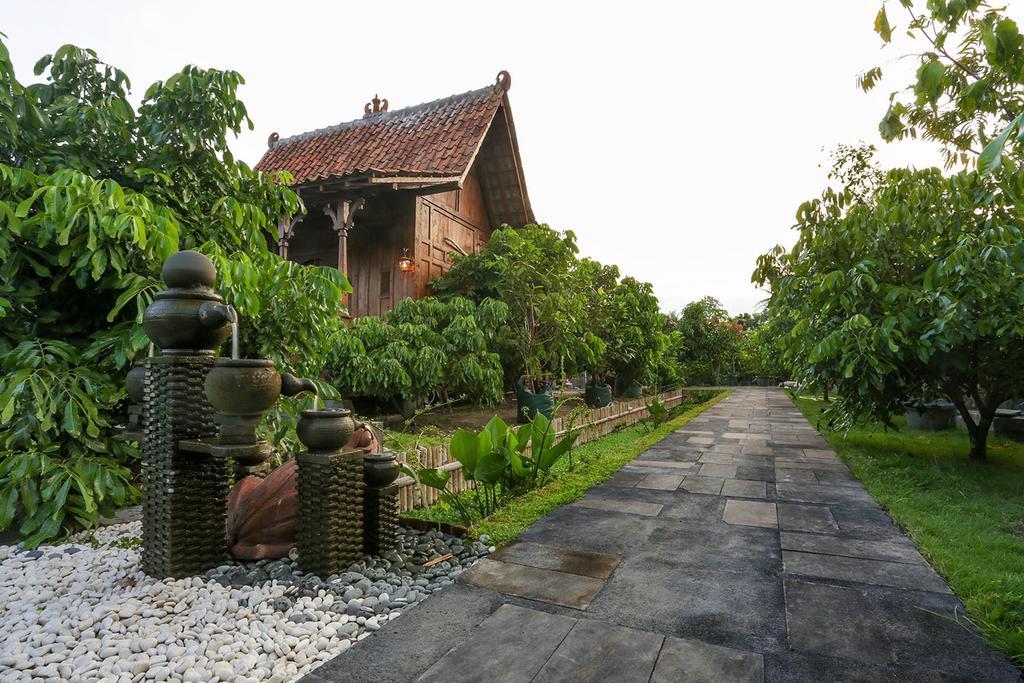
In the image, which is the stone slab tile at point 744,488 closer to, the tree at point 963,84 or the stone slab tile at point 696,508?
the stone slab tile at point 696,508

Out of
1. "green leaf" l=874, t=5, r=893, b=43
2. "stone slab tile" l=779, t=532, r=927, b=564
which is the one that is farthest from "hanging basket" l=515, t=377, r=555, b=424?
"green leaf" l=874, t=5, r=893, b=43

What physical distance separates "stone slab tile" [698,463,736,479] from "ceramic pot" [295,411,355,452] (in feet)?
12.2

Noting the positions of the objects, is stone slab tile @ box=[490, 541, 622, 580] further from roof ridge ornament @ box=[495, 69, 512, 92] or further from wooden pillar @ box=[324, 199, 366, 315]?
roof ridge ornament @ box=[495, 69, 512, 92]

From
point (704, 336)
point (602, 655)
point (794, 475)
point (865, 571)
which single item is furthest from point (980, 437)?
point (704, 336)

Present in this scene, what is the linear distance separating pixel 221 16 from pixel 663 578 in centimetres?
665

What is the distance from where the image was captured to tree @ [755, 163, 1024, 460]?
164 inches

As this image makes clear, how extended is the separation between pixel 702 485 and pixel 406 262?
6.40 metres

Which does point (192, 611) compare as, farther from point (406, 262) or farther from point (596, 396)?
point (596, 396)

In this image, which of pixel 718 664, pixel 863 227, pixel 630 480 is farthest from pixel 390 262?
pixel 718 664

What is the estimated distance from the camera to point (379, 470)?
2.91m

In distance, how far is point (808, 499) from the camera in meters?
4.16

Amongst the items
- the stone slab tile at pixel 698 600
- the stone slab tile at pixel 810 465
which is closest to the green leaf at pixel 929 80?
the stone slab tile at pixel 698 600

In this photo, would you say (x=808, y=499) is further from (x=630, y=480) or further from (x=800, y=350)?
(x=800, y=350)

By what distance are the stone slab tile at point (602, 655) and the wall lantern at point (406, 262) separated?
7877 millimetres
